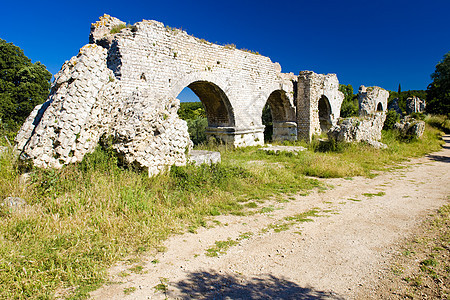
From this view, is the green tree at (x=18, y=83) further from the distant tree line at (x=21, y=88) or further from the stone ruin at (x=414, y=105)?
the stone ruin at (x=414, y=105)

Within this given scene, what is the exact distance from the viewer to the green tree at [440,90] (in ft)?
78.4

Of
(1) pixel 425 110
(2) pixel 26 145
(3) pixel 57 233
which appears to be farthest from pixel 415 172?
(1) pixel 425 110

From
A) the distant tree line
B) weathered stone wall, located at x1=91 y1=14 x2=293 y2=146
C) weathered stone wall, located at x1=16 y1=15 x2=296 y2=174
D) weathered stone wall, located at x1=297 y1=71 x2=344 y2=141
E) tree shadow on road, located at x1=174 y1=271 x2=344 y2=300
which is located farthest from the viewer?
the distant tree line

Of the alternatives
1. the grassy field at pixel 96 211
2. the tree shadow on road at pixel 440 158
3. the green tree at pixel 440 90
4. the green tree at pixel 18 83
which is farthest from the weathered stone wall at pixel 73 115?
the green tree at pixel 440 90

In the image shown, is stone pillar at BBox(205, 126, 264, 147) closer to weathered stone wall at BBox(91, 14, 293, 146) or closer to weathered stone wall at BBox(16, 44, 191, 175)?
weathered stone wall at BBox(91, 14, 293, 146)

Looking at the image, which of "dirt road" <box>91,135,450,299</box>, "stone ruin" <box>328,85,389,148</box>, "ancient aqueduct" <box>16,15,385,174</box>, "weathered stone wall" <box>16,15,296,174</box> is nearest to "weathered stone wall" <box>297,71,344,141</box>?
"ancient aqueduct" <box>16,15,385,174</box>

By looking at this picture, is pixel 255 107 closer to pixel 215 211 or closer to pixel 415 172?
pixel 415 172

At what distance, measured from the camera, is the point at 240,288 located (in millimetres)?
2541

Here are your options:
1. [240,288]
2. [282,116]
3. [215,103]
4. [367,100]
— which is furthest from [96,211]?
[367,100]

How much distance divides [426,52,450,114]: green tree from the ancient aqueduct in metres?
14.4

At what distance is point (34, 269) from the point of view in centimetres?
253

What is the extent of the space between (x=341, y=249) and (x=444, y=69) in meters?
28.3

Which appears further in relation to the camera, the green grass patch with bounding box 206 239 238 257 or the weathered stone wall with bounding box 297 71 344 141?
the weathered stone wall with bounding box 297 71 344 141

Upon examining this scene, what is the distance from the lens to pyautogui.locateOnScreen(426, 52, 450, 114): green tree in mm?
23906
